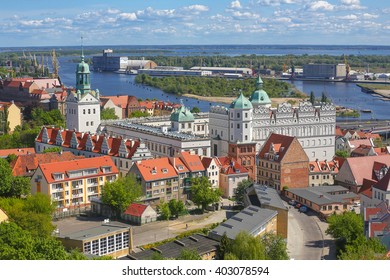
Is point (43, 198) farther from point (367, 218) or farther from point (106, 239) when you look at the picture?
point (367, 218)

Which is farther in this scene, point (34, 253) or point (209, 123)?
point (209, 123)

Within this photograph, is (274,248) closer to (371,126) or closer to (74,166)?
(74,166)

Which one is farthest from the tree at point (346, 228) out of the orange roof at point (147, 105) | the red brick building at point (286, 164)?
the orange roof at point (147, 105)

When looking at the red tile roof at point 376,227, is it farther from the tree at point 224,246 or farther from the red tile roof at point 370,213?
the tree at point 224,246

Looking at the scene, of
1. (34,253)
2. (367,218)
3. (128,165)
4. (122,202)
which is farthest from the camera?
(128,165)

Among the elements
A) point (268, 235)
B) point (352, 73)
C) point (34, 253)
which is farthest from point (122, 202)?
point (352, 73)

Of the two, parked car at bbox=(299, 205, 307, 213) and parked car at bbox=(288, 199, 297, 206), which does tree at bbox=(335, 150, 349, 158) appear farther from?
parked car at bbox=(299, 205, 307, 213)
